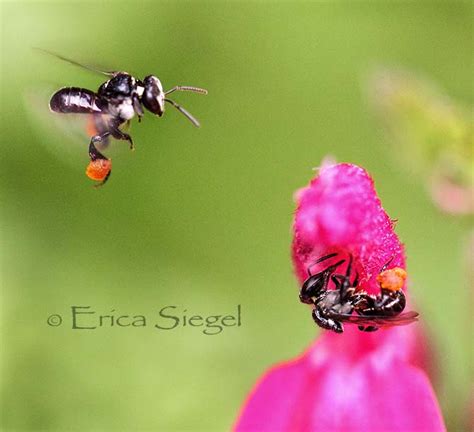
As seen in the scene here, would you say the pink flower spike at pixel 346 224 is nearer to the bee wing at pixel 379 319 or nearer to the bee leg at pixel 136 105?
the bee wing at pixel 379 319

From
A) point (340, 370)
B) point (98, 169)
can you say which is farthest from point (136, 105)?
point (340, 370)

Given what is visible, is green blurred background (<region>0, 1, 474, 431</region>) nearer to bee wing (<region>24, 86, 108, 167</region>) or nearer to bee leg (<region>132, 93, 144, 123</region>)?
bee wing (<region>24, 86, 108, 167</region>)

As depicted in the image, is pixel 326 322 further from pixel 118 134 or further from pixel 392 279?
pixel 118 134

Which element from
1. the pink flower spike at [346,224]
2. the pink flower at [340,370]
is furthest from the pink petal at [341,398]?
the pink flower spike at [346,224]

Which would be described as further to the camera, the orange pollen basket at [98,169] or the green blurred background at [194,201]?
the green blurred background at [194,201]

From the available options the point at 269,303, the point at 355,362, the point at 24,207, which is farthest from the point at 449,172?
the point at 24,207

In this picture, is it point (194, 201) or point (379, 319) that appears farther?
point (194, 201)
